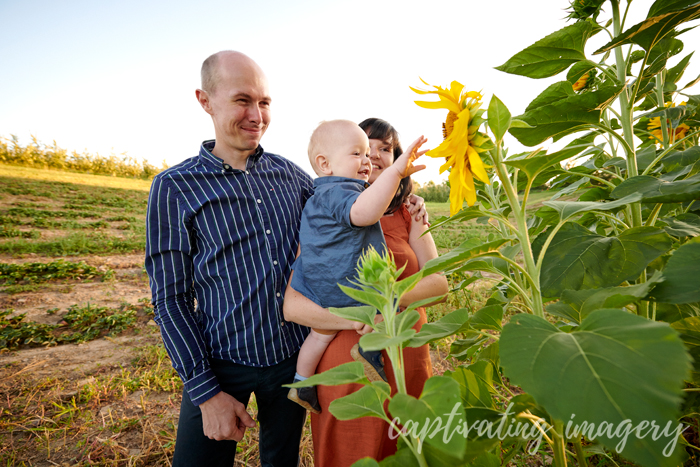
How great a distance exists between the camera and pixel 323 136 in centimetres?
156

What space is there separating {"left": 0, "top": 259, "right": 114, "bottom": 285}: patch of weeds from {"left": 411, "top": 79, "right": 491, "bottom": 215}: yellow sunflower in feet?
17.6

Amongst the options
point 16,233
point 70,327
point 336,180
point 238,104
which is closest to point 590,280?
point 336,180

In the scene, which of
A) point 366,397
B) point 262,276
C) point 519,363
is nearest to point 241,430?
point 262,276

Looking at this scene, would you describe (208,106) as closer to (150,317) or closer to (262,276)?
(262,276)

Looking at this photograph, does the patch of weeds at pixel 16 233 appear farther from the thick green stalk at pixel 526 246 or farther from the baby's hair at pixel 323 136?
the thick green stalk at pixel 526 246

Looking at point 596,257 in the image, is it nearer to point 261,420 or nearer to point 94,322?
point 261,420

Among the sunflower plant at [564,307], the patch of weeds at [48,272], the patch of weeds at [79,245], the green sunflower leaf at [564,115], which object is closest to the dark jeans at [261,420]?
the sunflower plant at [564,307]

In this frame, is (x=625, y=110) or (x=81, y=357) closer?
(x=625, y=110)

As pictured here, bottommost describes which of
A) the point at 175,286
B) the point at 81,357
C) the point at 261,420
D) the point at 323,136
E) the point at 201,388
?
the point at 81,357

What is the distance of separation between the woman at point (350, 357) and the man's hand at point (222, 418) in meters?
0.30

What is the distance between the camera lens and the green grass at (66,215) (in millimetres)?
5645

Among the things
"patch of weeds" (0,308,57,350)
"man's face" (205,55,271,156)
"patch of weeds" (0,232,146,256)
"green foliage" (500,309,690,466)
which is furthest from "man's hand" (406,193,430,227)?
"patch of weeds" (0,232,146,256)

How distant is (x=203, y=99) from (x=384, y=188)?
979 mm

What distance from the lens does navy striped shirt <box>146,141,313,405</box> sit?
52.9 inches
